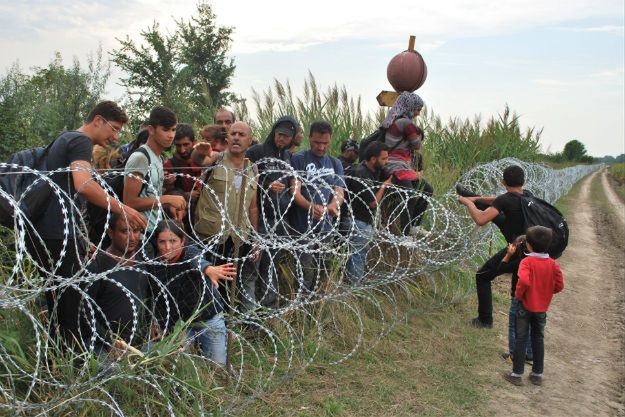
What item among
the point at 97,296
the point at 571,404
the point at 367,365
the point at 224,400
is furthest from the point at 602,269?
the point at 97,296

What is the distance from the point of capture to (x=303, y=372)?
420 cm

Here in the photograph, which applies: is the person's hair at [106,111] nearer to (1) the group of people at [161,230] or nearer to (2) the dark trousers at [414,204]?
(1) the group of people at [161,230]

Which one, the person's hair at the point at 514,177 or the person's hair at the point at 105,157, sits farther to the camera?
the person's hair at the point at 514,177

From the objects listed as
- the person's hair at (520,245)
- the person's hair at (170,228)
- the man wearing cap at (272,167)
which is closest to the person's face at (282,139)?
the man wearing cap at (272,167)

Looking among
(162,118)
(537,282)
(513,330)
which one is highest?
(162,118)

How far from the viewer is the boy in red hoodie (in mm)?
4535

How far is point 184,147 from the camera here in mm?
4363

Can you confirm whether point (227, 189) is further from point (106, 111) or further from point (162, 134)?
point (106, 111)

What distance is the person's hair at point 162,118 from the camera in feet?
11.8

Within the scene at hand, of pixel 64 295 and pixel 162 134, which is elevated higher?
pixel 162 134

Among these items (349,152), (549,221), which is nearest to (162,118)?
(349,152)

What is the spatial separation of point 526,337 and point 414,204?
194 cm

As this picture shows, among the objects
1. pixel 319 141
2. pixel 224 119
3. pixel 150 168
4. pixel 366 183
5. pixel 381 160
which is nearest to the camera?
pixel 150 168

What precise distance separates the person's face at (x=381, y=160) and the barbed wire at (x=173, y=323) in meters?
0.39
